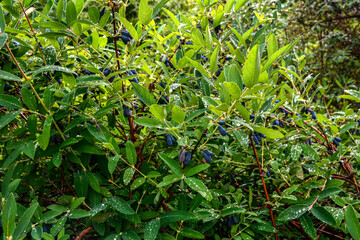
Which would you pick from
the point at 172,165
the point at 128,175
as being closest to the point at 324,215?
the point at 172,165

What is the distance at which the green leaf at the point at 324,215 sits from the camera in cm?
109

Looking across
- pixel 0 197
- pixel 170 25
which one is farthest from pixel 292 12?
pixel 0 197

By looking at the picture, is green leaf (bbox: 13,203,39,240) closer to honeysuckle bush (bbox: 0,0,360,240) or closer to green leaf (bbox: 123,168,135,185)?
honeysuckle bush (bbox: 0,0,360,240)

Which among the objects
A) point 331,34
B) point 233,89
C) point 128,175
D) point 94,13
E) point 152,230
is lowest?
point 331,34

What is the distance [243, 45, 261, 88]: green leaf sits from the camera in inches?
28.6

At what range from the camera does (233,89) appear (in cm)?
78

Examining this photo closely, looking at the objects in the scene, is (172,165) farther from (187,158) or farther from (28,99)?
(28,99)

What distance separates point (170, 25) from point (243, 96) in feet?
2.88

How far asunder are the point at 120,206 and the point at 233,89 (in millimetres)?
545

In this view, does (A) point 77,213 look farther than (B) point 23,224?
Yes

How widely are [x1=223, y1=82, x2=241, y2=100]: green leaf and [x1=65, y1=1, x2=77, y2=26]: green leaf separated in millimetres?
578

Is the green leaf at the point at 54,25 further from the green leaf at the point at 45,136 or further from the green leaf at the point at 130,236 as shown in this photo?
the green leaf at the point at 130,236

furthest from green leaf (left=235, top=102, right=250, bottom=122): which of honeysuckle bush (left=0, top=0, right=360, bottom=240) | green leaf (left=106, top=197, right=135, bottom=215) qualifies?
green leaf (left=106, top=197, right=135, bottom=215)

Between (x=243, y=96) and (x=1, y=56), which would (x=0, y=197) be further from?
(x=243, y=96)
